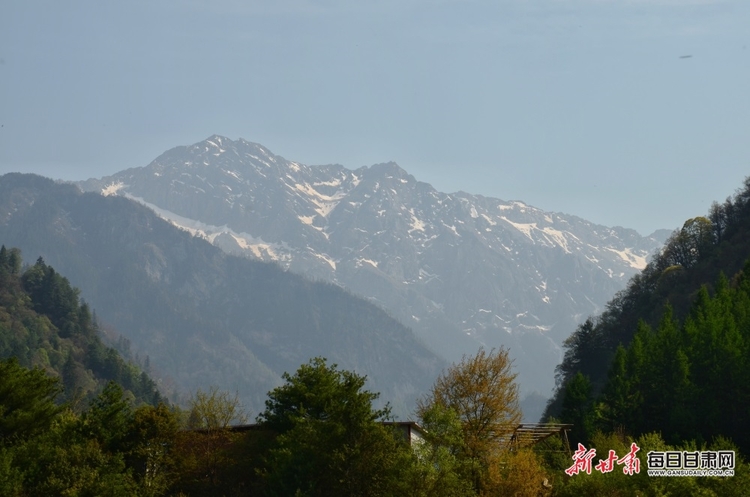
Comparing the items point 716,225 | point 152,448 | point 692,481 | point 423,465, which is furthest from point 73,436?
point 716,225

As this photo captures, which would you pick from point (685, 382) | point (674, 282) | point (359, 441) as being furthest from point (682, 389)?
point (674, 282)

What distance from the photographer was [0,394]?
71.3 m

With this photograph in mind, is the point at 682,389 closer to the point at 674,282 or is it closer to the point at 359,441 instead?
the point at 359,441

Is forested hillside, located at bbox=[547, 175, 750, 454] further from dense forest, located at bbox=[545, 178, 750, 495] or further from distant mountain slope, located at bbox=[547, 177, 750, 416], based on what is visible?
distant mountain slope, located at bbox=[547, 177, 750, 416]

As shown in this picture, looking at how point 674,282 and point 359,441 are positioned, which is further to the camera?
point 674,282

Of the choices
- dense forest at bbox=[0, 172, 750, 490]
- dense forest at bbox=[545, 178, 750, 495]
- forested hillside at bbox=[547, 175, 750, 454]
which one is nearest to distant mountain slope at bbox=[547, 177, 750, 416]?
forested hillside at bbox=[547, 175, 750, 454]

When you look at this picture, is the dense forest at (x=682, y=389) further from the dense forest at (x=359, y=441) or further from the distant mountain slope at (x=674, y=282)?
the distant mountain slope at (x=674, y=282)

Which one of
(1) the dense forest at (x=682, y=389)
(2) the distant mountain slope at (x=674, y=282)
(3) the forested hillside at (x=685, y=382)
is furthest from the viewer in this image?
(2) the distant mountain slope at (x=674, y=282)

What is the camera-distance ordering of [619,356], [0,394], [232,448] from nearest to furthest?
[232,448]
[0,394]
[619,356]

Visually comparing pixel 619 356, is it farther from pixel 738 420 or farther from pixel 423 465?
pixel 423 465

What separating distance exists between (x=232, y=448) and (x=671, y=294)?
8874 cm

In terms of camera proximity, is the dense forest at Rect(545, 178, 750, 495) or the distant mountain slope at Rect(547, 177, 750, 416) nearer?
the dense forest at Rect(545, 178, 750, 495)

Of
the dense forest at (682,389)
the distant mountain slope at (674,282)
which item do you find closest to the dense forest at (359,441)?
the dense forest at (682,389)

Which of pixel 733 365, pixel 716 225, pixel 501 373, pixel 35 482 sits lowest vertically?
pixel 35 482
